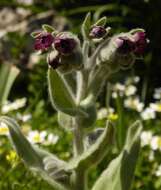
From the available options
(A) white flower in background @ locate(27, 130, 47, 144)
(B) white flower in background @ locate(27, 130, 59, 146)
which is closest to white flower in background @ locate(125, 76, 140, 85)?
(B) white flower in background @ locate(27, 130, 59, 146)

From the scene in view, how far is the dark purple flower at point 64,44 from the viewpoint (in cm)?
185

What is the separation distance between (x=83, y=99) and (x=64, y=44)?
0.29m

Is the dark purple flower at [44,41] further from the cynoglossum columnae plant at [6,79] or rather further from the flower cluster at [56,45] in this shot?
the cynoglossum columnae plant at [6,79]

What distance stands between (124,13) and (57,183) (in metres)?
2.69

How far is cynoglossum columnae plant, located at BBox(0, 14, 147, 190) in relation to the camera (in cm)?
188

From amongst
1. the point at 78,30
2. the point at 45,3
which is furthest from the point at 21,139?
the point at 45,3

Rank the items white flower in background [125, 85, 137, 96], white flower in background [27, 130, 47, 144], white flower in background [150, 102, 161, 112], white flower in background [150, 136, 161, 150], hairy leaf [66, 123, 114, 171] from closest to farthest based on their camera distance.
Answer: hairy leaf [66, 123, 114, 171]
white flower in background [27, 130, 47, 144]
white flower in background [150, 136, 161, 150]
white flower in background [150, 102, 161, 112]
white flower in background [125, 85, 137, 96]

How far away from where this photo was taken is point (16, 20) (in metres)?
5.43

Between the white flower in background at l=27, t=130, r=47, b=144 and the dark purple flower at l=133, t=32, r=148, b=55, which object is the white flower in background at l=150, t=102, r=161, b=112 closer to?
the white flower in background at l=27, t=130, r=47, b=144

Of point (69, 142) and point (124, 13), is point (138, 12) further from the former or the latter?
point (69, 142)

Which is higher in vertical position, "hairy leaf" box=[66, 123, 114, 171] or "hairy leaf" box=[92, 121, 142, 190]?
"hairy leaf" box=[66, 123, 114, 171]

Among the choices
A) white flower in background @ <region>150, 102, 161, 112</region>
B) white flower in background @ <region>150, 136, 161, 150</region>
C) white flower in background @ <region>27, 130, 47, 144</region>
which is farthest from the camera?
white flower in background @ <region>150, 102, 161, 112</region>

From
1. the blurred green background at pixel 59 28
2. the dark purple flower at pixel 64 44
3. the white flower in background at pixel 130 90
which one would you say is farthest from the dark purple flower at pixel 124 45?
the white flower in background at pixel 130 90

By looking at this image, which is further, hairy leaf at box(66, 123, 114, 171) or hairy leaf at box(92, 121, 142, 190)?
hairy leaf at box(92, 121, 142, 190)
